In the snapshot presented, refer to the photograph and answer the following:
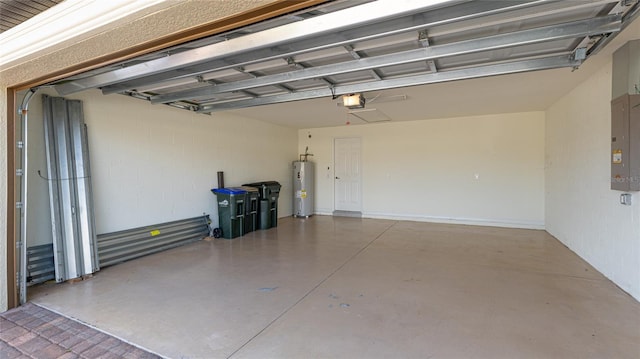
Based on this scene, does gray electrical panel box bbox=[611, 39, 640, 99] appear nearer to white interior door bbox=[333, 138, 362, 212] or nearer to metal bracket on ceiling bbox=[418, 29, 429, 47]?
metal bracket on ceiling bbox=[418, 29, 429, 47]

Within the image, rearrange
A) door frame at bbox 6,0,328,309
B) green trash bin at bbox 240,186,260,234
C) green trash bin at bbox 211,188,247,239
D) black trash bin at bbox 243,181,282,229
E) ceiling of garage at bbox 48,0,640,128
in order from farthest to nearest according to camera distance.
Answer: black trash bin at bbox 243,181,282,229
green trash bin at bbox 240,186,260,234
green trash bin at bbox 211,188,247,239
ceiling of garage at bbox 48,0,640,128
door frame at bbox 6,0,328,309

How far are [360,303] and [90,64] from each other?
10.0 feet

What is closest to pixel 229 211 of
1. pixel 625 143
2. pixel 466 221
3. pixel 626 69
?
pixel 466 221

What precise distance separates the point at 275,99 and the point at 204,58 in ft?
6.48

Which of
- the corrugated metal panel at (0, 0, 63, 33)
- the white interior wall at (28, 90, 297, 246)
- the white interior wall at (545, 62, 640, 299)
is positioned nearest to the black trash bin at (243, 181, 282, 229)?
the white interior wall at (28, 90, 297, 246)

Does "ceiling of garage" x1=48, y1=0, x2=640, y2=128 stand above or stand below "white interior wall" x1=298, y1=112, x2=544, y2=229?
above

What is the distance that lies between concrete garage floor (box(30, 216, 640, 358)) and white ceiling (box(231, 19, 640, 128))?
8.11 feet

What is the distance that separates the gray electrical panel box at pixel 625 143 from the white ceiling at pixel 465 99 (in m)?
0.61

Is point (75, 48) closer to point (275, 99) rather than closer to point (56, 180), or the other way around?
point (56, 180)

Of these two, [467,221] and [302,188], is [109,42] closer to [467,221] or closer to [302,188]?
[302,188]

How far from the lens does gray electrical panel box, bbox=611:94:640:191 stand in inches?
113

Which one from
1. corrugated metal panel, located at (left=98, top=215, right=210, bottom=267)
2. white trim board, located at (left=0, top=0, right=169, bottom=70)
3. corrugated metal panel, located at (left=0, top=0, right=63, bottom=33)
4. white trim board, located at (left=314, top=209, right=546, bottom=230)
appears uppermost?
corrugated metal panel, located at (left=0, top=0, right=63, bottom=33)

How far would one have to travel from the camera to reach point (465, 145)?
22.9ft

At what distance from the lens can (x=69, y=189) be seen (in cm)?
365
